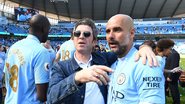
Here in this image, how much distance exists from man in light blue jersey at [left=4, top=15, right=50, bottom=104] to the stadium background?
46.8 metres

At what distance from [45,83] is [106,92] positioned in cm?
99

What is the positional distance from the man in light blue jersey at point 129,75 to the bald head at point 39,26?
138 centimetres

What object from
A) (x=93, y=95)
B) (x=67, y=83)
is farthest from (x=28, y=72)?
(x=67, y=83)

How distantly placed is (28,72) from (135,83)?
162cm

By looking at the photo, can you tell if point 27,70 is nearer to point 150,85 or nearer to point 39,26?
point 39,26

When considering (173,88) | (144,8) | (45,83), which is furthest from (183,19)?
(45,83)

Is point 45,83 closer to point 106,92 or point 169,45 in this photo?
point 106,92

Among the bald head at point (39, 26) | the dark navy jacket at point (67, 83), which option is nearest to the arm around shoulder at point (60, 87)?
the dark navy jacket at point (67, 83)

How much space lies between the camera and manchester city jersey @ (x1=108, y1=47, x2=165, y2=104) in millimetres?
2068

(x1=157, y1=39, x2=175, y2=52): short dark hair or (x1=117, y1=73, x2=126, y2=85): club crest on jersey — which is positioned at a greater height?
(x1=157, y1=39, x2=175, y2=52): short dark hair

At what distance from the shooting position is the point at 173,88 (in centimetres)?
825

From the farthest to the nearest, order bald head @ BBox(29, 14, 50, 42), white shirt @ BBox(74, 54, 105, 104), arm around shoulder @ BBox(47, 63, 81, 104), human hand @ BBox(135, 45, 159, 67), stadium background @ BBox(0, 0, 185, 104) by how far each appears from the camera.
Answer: stadium background @ BBox(0, 0, 185, 104)
bald head @ BBox(29, 14, 50, 42)
white shirt @ BBox(74, 54, 105, 104)
human hand @ BBox(135, 45, 159, 67)
arm around shoulder @ BBox(47, 63, 81, 104)

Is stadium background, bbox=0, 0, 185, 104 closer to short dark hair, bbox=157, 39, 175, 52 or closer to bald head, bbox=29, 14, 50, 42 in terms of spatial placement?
short dark hair, bbox=157, 39, 175, 52

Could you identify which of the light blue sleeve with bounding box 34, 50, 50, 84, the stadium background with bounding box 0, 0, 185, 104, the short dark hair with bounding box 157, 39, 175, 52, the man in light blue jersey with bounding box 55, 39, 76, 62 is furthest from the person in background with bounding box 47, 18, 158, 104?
the stadium background with bounding box 0, 0, 185, 104
